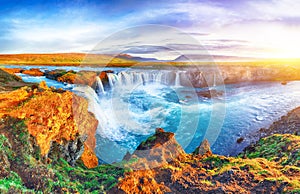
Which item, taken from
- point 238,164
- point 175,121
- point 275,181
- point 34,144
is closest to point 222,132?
point 175,121

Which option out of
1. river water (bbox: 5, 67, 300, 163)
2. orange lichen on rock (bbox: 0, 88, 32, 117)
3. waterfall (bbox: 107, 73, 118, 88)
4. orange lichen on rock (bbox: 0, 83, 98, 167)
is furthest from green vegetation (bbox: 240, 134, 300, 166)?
waterfall (bbox: 107, 73, 118, 88)

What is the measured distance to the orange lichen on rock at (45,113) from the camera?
559 cm

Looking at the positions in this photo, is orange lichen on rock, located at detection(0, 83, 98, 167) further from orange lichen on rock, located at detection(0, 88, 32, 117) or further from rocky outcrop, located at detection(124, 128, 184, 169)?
rocky outcrop, located at detection(124, 128, 184, 169)

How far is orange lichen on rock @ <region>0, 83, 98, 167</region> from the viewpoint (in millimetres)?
5592

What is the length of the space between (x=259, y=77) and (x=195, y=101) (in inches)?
1122

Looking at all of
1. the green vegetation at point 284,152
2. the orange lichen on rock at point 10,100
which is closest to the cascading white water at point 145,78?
the green vegetation at point 284,152

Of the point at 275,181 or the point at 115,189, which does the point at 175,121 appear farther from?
the point at 115,189

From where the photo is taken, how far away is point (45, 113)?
6.29 metres

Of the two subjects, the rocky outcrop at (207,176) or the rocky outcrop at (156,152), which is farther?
the rocky outcrop at (156,152)

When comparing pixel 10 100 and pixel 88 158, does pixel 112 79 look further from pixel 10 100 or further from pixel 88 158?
pixel 10 100

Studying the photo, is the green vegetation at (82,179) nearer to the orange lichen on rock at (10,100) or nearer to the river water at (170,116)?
the orange lichen on rock at (10,100)

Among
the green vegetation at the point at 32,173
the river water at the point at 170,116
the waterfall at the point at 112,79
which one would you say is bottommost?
the river water at the point at 170,116

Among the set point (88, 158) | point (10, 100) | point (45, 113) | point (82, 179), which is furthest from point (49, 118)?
point (88, 158)

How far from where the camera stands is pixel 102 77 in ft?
74.5
